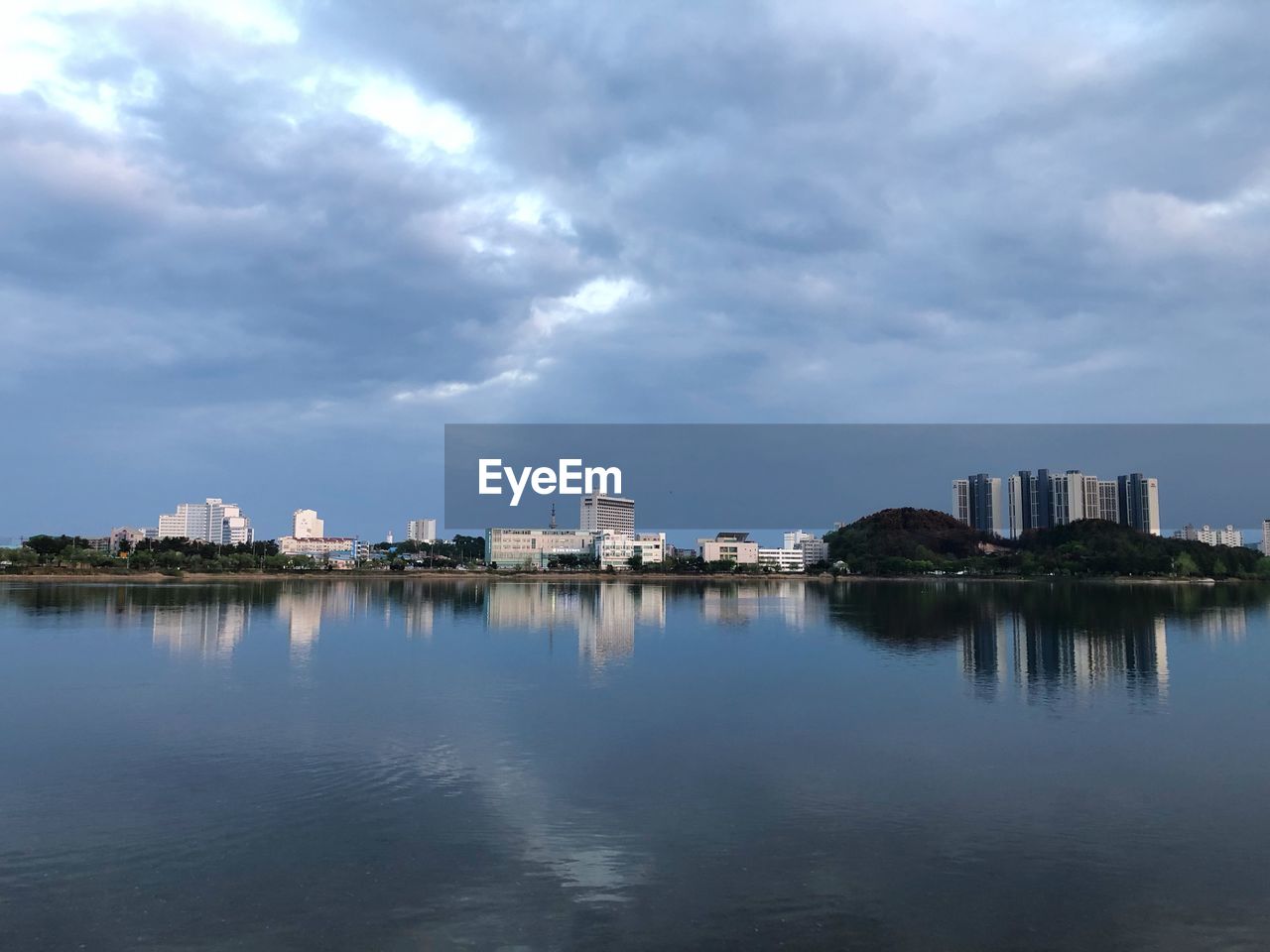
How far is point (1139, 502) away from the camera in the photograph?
5743 inches

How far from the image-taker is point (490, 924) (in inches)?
299

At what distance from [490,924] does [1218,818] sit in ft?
31.5

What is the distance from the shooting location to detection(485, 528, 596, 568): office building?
492 feet

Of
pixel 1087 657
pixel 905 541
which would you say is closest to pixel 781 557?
pixel 905 541

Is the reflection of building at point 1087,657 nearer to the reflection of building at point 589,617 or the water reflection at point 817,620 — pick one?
the water reflection at point 817,620

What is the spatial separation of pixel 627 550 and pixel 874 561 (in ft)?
130

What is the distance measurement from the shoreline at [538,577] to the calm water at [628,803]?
63600 millimetres

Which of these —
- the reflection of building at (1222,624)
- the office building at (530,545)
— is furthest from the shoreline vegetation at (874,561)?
the reflection of building at (1222,624)

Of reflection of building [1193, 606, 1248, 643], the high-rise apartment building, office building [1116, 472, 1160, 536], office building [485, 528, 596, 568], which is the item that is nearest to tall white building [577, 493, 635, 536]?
office building [485, 528, 596, 568]

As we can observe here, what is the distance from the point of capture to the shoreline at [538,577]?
3157 inches

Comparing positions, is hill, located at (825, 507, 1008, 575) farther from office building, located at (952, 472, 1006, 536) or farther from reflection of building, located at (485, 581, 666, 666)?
reflection of building, located at (485, 581, 666, 666)

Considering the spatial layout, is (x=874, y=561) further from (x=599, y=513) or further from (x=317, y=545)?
(x=317, y=545)

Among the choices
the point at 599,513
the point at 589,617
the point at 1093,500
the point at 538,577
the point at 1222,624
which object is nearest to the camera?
the point at 1222,624

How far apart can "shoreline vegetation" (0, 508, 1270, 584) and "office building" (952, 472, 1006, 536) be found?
17.9 m
